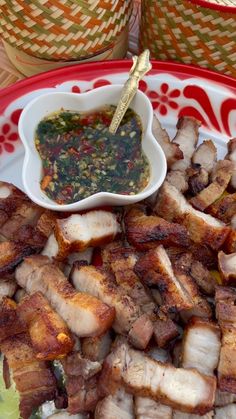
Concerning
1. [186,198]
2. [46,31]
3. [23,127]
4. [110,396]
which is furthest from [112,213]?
[46,31]

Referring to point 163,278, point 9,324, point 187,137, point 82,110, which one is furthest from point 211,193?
point 9,324

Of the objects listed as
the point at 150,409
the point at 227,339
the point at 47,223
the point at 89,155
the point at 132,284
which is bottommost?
the point at 150,409

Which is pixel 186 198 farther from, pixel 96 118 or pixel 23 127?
pixel 23 127

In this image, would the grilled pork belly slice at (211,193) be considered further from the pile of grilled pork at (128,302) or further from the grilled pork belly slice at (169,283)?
the grilled pork belly slice at (169,283)

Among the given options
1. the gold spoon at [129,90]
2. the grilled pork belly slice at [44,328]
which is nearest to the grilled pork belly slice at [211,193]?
the gold spoon at [129,90]

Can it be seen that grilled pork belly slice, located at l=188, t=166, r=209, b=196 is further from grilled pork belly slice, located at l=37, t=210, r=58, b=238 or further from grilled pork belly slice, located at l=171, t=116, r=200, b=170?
grilled pork belly slice, located at l=37, t=210, r=58, b=238

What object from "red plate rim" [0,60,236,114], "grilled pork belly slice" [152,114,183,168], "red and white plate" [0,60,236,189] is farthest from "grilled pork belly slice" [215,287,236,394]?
"red plate rim" [0,60,236,114]

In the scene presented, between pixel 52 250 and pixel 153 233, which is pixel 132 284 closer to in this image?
pixel 153 233
